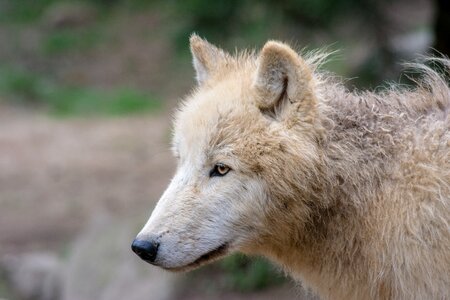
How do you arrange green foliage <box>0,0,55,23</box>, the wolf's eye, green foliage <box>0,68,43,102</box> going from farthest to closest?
green foliage <box>0,0,55,23</box> < green foliage <box>0,68,43,102</box> < the wolf's eye

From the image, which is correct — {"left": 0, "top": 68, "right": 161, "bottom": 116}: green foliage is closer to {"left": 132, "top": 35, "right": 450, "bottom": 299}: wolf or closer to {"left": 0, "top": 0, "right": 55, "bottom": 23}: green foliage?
{"left": 0, "top": 0, "right": 55, "bottom": 23}: green foliage

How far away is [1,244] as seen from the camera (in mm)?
12039

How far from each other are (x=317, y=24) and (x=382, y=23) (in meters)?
0.64

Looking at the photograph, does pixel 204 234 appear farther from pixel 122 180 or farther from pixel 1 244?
pixel 122 180

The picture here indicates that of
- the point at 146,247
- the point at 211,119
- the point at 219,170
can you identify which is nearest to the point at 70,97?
the point at 211,119

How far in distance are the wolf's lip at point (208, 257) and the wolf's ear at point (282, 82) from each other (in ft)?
2.42

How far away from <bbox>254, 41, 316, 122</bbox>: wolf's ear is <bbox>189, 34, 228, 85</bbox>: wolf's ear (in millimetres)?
610

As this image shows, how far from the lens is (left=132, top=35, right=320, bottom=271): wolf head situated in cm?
458

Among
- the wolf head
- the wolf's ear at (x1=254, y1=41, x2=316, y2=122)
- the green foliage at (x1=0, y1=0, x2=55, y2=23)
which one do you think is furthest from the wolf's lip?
the green foliage at (x1=0, y1=0, x2=55, y2=23)

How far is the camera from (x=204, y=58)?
210 inches

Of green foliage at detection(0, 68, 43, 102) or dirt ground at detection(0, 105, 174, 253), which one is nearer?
dirt ground at detection(0, 105, 174, 253)

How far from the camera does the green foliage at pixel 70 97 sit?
17.8 meters

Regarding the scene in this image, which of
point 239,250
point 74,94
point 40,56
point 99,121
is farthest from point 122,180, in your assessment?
point 239,250

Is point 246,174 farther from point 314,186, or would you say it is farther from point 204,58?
point 204,58
